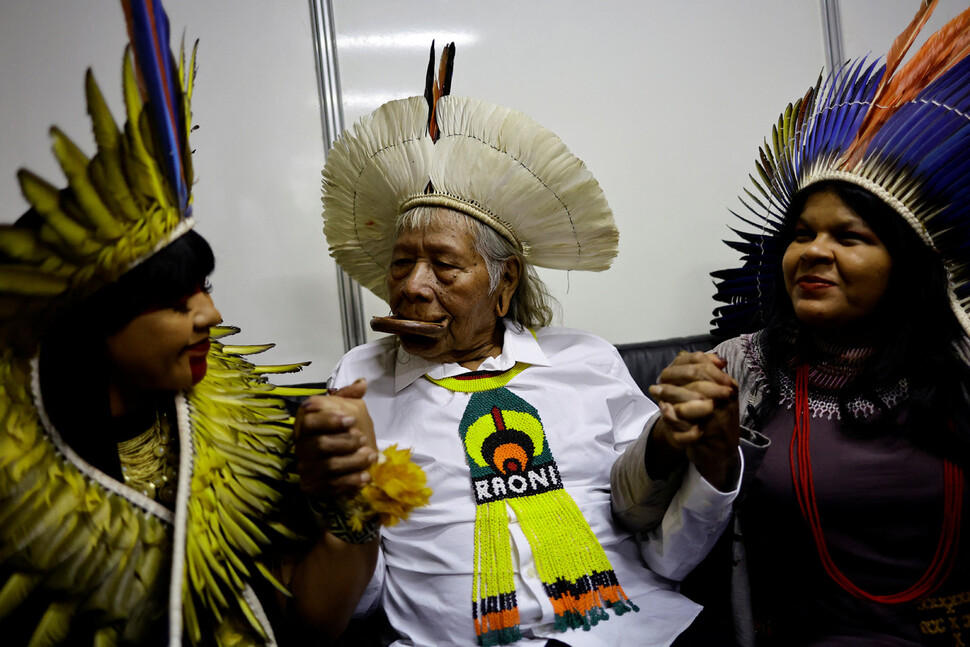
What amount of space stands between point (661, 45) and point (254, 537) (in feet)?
6.66

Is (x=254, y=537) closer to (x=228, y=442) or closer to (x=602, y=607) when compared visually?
(x=228, y=442)

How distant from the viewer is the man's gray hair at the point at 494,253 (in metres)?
1.62

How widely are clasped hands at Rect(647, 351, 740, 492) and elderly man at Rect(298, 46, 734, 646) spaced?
0.06 metres

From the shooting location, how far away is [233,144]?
2.02 metres

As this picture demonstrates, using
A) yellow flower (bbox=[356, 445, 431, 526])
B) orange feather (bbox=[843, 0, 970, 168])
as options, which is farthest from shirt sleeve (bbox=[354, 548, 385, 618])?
orange feather (bbox=[843, 0, 970, 168])

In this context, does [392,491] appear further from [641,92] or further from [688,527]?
[641,92]

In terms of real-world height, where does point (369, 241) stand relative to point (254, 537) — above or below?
above

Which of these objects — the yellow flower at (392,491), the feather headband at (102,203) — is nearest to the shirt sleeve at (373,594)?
the yellow flower at (392,491)

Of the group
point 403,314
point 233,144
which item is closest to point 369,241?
point 403,314

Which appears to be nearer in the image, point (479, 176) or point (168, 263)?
point (168, 263)

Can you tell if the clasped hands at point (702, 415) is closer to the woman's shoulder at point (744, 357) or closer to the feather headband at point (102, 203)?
the woman's shoulder at point (744, 357)

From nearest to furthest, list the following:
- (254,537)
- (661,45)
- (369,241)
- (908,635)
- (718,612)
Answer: (254,537) < (908,635) < (718,612) < (369,241) < (661,45)

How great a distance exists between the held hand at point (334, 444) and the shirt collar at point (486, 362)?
20.3 inches

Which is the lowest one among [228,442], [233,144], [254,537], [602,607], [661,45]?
[602,607]
